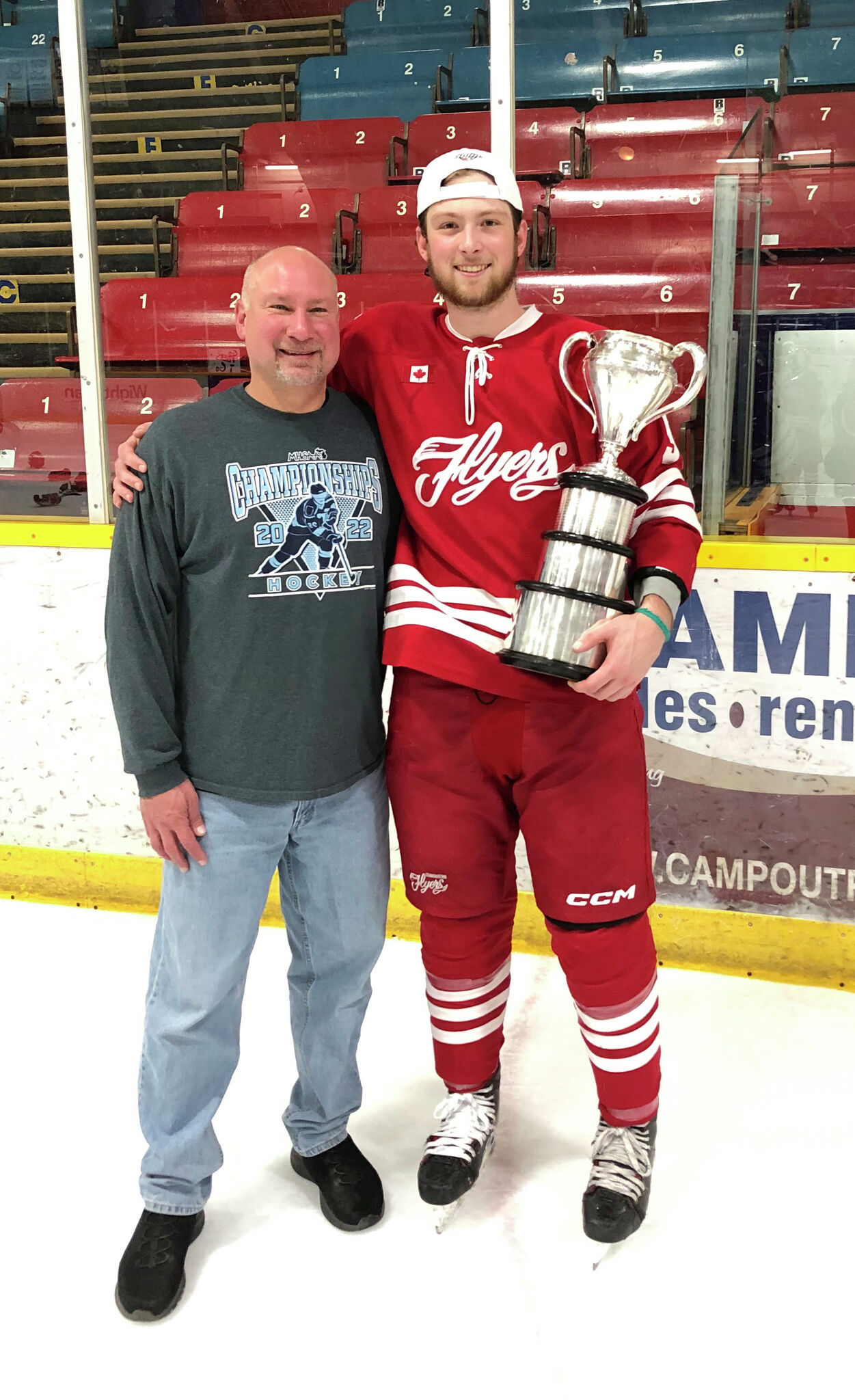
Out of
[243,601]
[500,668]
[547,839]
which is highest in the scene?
[243,601]

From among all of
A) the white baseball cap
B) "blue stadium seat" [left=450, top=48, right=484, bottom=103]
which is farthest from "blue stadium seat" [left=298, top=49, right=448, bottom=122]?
the white baseball cap

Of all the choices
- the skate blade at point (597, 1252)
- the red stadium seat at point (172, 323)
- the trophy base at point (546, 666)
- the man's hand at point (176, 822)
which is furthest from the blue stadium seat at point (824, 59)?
the skate blade at point (597, 1252)

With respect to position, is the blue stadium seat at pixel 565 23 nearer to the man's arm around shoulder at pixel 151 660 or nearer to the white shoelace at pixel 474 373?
the white shoelace at pixel 474 373

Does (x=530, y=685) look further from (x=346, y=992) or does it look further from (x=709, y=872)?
(x=709, y=872)

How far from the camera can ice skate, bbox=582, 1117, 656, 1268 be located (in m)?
1.74

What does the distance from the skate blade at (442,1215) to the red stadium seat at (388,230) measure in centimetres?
209

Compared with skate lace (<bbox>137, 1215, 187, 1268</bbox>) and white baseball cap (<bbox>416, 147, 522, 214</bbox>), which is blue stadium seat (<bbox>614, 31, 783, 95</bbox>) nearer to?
white baseball cap (<bbox>416, 147, 522, 214</bbox>)

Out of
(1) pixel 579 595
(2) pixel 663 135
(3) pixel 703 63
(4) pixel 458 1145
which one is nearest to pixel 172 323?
(2) pixel 663 135

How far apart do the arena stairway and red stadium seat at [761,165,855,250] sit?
1.39 m

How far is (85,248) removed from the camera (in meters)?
2.95

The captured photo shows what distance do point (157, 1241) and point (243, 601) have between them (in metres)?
0.90

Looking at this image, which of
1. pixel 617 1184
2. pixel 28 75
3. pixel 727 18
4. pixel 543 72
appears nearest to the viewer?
pixel 617 1184

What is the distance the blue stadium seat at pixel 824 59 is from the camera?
2.97 meters

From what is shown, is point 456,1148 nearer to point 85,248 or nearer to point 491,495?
point 491,495
